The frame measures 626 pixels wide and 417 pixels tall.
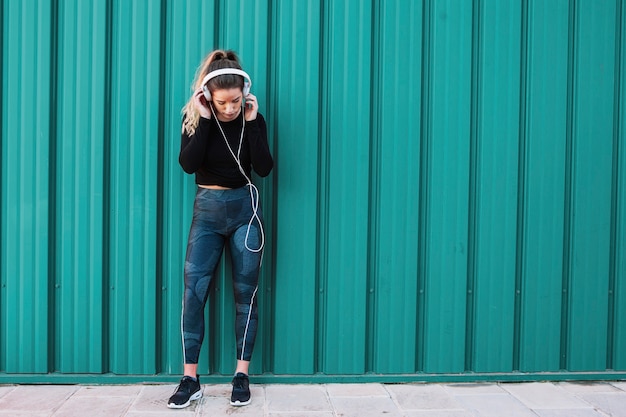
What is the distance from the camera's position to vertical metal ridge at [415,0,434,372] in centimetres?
350

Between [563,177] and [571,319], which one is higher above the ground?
[563,177]

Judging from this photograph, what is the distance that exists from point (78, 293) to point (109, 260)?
0.24m

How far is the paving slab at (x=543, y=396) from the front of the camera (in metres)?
3.16

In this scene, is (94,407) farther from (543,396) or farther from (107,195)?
(543,396)

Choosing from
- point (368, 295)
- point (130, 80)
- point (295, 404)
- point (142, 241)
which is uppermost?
point (130, 80)

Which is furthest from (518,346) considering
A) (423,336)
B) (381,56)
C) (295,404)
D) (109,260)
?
(109,260)

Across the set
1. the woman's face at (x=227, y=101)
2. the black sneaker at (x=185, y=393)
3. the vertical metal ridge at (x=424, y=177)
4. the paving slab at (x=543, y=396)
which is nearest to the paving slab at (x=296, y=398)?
the black sneaker at (x=185, y=393)

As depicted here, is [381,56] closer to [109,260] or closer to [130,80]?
[130,80]

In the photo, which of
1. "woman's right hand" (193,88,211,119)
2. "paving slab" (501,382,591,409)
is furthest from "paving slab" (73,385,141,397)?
"paving slab" (501,382,591,409)

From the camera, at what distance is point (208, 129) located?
10.1 feet

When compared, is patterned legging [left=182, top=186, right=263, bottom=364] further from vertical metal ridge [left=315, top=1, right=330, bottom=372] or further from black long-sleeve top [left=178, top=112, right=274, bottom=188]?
vertical metal ridge [left=315, top=1, right=330, bottom=372]

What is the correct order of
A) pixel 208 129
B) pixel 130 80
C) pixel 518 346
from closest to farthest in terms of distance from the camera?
pixel 208 129, pixel 130 80, pixel 518 346

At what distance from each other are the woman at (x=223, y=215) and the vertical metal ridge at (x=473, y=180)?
119 centimetres

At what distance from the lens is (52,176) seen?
11.0 ft
